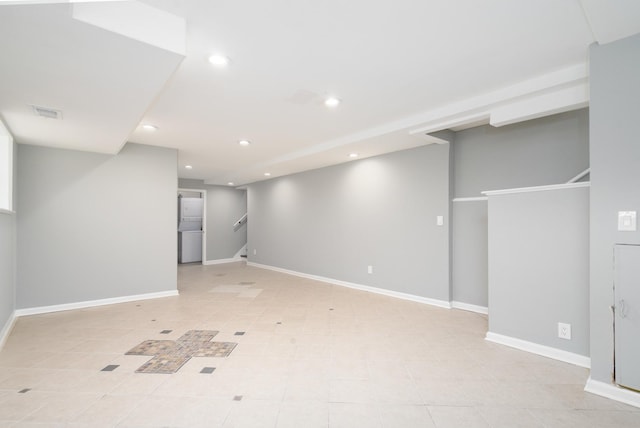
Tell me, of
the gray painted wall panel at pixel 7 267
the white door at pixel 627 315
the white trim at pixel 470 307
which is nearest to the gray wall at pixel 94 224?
the gray painted wall panel at pixel 7 267

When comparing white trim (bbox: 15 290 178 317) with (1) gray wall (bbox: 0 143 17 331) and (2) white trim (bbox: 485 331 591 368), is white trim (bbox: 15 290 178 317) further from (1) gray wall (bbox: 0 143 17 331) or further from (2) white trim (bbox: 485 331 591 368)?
(2) white trim (bbox: 485 331 591 368)

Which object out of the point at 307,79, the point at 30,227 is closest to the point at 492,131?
the point at 307,79

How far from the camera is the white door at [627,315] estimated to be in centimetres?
206

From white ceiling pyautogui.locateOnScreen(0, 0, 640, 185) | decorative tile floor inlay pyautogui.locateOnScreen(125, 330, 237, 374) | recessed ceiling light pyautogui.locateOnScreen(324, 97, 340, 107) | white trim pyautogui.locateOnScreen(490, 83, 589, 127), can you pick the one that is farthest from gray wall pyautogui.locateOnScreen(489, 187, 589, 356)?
decorative tile floor inlay pyautogui.locateOnScreen(125, 330, 237, 374)

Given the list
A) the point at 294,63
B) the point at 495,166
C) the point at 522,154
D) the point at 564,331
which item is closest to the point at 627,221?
the point at 564,331

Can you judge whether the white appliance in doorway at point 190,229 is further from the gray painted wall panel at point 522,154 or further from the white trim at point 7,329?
the gray painted wall panel at point 522,154

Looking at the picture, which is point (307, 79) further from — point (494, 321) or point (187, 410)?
point (494, 321)

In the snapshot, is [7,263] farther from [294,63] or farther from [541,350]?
[541,350]

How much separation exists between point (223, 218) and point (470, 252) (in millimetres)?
6954

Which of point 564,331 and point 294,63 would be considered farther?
point 564,331

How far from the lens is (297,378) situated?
2410 mm

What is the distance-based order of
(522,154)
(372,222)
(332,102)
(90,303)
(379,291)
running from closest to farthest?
(332,102)
(522,154)
(90,303)
(379,291)
(372,222)

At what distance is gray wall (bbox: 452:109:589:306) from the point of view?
3432 mm

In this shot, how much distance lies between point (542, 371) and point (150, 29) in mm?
3767
